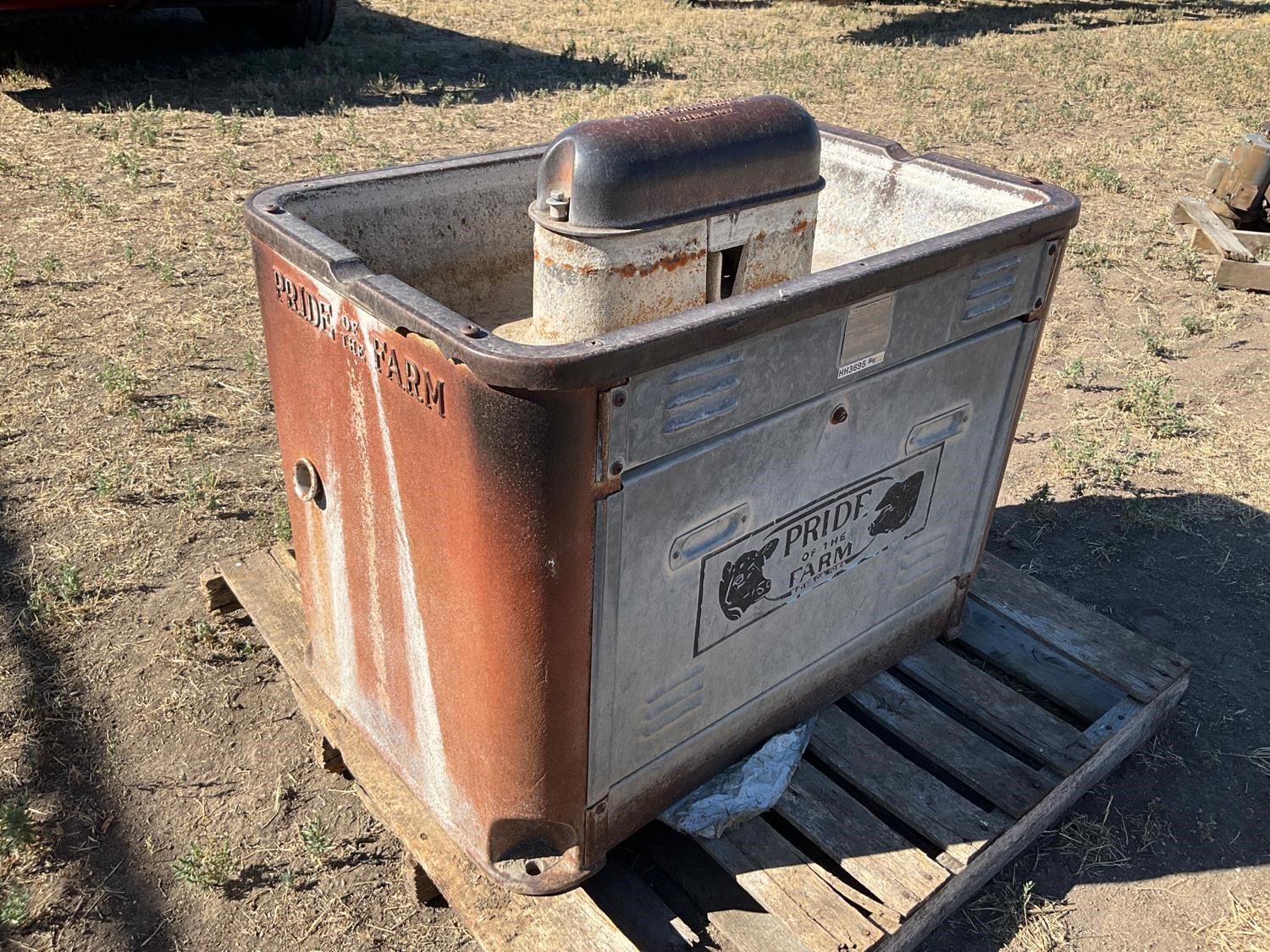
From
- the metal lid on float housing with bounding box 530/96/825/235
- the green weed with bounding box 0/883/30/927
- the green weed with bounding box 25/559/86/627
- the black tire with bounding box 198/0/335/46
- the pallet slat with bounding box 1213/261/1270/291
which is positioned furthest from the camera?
the black tire with bounding box 198/0/335/46

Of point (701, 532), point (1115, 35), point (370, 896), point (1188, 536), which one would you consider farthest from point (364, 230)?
point (1115, 35)

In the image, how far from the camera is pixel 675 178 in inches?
75.7

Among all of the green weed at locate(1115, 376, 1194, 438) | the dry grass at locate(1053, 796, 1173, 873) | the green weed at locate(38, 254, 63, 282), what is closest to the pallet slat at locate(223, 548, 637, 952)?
the dry grass at locate(1053, 796, 1173, 873)

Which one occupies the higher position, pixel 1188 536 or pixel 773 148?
pixel 773 148

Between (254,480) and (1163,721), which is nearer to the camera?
(1163,721)

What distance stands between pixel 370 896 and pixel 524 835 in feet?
1.94

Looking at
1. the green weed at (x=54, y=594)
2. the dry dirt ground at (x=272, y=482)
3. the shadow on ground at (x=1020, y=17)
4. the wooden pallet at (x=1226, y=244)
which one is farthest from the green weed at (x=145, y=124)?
the shadow on ground at (x=1020, y=17)

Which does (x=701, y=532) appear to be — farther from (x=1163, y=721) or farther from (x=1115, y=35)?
(x=1115, y=35)

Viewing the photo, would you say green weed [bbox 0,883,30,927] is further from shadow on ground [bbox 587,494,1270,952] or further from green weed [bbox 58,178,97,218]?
green weed [bbox 58,178,97,218]

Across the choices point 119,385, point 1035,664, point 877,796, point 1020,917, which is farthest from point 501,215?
point 119,385

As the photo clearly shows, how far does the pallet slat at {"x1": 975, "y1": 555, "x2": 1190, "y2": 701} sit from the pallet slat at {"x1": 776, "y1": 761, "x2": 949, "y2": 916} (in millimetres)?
878

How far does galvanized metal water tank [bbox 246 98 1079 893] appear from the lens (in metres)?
1.70

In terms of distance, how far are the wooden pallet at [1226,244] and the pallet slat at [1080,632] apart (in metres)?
3.46

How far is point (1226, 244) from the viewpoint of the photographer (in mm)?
5750
